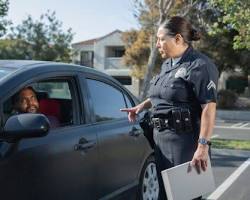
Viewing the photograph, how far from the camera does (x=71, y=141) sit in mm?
4070

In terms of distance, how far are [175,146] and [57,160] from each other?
0.87 m

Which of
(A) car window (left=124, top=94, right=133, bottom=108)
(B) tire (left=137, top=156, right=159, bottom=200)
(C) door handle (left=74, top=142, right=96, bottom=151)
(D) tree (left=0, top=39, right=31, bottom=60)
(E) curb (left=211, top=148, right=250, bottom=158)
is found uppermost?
(D) tree (left=0, top=39, right=31, bottom=60)

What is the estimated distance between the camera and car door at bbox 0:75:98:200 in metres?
3.42

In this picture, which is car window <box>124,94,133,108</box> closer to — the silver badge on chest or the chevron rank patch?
the silver badge on chest

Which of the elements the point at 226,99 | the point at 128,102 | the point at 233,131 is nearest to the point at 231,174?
the point at 128,102

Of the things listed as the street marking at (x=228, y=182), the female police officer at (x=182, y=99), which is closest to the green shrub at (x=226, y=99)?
the street marking at (x=228, y=182)

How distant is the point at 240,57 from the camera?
2812cm

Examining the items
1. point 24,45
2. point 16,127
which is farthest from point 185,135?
point 24,45

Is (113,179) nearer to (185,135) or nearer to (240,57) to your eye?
(185,135)

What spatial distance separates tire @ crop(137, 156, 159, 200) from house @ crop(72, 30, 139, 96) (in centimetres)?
3874

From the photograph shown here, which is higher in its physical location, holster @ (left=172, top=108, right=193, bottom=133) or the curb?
holster @ (left=172, top=108, right=193, bottom=133)

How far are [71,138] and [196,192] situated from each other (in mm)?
1029

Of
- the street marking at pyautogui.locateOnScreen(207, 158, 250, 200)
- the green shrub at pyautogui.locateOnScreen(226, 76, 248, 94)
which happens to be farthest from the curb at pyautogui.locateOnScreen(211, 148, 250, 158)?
the green shrub at pyautogui.locateOnScreen(226, 76, 248, 94)

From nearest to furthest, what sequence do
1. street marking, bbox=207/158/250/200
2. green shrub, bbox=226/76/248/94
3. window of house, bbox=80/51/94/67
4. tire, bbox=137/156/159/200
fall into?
tire, bbox=137/156/159/200, street marking, bbox=207/158/250/200, green shrub, bbox=226/76/248/94, window of house, bbox=80/51/94/67
